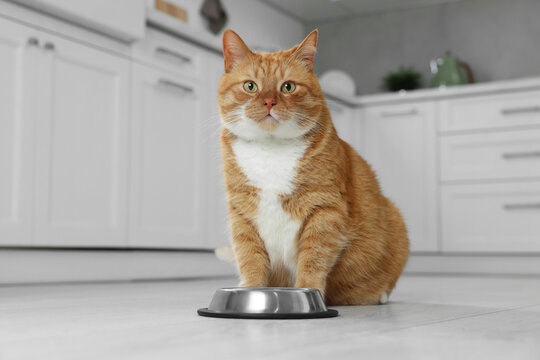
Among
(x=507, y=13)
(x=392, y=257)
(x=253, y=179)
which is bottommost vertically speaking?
(x=392, y=257)

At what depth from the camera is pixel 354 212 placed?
1.33 metres

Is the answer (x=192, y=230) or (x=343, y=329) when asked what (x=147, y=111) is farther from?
(x=343, y=329)

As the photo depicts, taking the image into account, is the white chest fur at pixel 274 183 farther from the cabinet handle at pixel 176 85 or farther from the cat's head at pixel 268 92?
the cabinet handle at pixel 176 85

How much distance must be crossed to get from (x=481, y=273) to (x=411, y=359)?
2.97 metres

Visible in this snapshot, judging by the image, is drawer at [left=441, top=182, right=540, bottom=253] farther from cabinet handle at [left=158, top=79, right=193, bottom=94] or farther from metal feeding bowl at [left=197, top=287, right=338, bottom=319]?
metal feeding bowl at [left=197, top=287, right=338, bottom=319]

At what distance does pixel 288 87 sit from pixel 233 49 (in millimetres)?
131

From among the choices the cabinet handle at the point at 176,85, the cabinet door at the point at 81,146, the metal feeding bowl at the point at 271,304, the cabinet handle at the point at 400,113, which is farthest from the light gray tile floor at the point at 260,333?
the cabinet handle at the point at 400,113

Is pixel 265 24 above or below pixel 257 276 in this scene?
above

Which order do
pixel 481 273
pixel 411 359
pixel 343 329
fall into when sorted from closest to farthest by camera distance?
pixel 411 359
pixel 343 329
pixel 481 273

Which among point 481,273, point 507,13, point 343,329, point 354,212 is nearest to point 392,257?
point 354,212

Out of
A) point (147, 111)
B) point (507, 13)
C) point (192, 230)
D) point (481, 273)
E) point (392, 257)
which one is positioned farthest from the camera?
point (507, 13)

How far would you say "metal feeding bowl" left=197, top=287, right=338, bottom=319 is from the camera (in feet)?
3.56

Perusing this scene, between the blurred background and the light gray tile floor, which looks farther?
the blurred background

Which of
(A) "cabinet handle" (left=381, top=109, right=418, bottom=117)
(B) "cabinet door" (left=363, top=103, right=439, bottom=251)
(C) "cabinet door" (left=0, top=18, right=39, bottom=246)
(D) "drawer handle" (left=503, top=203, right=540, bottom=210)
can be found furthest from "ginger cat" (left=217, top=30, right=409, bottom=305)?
(A) "cabinet handle" (left=381, top=109, right=418, bottom=117)
